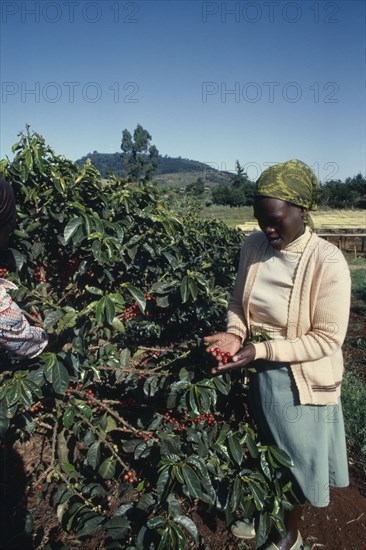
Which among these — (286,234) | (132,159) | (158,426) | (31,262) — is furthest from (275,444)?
(132,159)

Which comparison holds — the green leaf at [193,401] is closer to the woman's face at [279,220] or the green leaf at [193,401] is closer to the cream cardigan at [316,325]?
the cream cardigan at [316,325]

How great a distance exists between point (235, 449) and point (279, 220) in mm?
954

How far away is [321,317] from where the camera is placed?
148 centimetres

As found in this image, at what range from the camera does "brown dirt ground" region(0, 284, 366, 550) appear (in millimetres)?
1896

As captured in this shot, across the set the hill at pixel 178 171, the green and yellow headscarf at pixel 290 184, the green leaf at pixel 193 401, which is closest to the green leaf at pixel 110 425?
the green leaf at pixel 193 401

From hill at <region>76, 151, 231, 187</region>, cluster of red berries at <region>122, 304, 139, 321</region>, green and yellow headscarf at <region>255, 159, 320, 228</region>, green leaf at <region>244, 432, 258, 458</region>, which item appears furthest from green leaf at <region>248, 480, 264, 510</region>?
hill at <region>76, 151, 231, 187</region>

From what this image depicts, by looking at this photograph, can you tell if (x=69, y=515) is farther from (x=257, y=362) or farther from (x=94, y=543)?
(x=257, y=362)

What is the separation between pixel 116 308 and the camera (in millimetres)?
1450

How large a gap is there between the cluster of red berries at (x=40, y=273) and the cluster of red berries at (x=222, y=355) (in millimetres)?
918

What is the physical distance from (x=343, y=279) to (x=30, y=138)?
1464mm

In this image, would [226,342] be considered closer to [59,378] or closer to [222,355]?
[222,355]

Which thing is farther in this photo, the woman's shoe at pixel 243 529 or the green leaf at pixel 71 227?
the woman's shoe at pixel 243 529

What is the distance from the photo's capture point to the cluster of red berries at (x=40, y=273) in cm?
192

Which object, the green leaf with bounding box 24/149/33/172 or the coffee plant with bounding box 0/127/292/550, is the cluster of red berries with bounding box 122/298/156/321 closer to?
the coffee plant with bounding box 0/127/292/550
